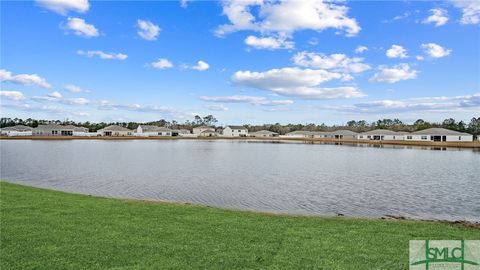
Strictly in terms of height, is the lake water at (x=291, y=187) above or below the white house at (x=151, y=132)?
below

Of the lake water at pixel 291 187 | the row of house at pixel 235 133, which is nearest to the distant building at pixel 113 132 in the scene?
the row of house at pixel 235 133

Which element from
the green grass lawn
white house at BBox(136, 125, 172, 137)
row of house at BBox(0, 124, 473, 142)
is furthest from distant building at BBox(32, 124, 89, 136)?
the green grass lawn

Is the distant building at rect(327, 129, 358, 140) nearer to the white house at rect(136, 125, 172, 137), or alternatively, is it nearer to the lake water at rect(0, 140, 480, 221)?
the white house at rect(136, 125, 172, 137)

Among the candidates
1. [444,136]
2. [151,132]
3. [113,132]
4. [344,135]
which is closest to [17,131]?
[113,132]

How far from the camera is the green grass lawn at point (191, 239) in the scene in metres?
6.32

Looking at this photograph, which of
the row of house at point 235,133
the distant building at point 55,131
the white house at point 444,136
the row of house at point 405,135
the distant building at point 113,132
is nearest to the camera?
the white house at point 444,136

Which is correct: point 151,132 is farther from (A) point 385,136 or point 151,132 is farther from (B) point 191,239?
(B) point 191,239

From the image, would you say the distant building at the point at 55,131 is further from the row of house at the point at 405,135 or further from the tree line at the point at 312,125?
the row of house at the point at 405,135

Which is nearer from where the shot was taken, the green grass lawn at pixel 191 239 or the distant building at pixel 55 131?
the green grass lawn at pixel 191 239

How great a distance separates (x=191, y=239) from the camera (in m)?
7.83

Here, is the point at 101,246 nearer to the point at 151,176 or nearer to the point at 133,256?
the point at 133,256

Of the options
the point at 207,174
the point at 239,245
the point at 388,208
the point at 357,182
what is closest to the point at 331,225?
the point at 239,245

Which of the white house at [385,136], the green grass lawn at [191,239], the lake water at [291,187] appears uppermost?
the white house at [385,136]

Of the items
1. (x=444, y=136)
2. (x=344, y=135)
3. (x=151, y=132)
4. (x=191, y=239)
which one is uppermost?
(x=151, y=132)
